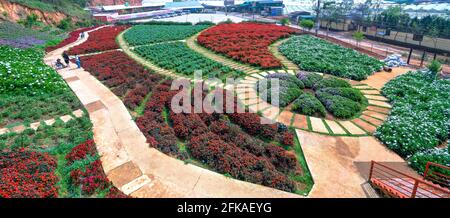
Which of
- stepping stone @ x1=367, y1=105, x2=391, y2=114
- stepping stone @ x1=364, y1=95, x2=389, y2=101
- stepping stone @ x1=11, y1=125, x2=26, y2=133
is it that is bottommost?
stepping stone @ x1=367, y1=105, x2=391, y2=114

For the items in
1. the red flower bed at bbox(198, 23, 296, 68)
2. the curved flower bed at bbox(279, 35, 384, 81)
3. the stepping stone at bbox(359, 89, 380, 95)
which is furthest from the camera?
the red flower bed at bbox(198, 23, 296, 68)

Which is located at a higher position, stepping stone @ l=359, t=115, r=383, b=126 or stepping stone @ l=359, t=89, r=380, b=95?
stepping stone @ l=359, t=89, r=380, b=95

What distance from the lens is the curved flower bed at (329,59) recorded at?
16.4m

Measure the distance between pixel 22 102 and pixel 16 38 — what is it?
1564 centimetres

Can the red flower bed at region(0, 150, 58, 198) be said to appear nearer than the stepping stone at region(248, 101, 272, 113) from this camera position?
Yes

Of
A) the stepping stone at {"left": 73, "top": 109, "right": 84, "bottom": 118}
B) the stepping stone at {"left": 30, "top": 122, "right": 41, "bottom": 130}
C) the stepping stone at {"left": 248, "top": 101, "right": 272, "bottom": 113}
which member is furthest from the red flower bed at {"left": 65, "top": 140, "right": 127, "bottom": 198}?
the stepping stone at {"left": 248, "top": 101, "right": 272, "bottom": 113}

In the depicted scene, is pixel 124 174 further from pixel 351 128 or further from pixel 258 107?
pixel 351 128

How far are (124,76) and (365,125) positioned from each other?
12965mm

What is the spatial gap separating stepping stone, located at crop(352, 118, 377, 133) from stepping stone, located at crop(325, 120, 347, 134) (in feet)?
3.20

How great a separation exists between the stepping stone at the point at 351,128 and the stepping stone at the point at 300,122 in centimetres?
Answer: 154

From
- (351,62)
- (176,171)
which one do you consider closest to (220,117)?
(176,171)

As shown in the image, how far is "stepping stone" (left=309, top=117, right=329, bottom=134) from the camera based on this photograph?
9.68 metres

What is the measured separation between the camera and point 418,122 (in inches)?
385

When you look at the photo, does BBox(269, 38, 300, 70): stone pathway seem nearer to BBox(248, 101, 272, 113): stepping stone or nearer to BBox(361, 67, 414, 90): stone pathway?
BBox(361, 67, 414, 90): stone pathway
